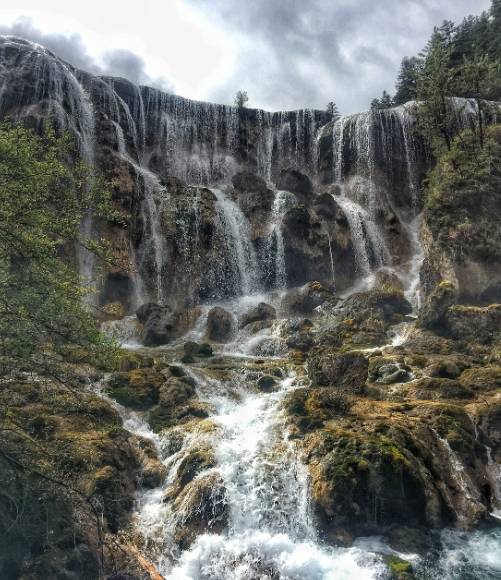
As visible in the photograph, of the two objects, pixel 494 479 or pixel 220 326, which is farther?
pixel 220 326

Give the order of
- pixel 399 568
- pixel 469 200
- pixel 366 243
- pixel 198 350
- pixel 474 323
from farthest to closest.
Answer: pixel 366 243 → pixel 469 200 → pixel 198 350 → pixel 474 323 → pixel 399 568

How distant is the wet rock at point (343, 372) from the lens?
59.2ft

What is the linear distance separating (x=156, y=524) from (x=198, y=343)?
48.8 feet

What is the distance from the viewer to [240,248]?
35438 millimetres

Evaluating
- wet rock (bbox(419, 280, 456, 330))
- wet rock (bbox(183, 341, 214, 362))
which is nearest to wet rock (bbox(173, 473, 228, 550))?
wet rock (bbox(183, 341, 214, 362))

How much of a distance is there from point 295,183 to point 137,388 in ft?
90.5

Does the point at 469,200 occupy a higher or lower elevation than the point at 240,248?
higher

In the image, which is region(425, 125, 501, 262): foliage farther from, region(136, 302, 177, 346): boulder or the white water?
the white water

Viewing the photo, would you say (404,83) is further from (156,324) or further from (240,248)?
(156,324)

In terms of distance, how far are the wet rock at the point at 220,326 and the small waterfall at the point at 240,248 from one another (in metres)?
5.23

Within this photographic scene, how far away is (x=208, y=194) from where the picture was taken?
122ft

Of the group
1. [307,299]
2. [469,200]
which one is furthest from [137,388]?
[469,200]

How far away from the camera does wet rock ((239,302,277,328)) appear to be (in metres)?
29.1

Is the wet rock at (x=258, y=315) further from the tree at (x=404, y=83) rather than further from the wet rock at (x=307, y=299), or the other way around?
the tree at (x=404, y=83)
